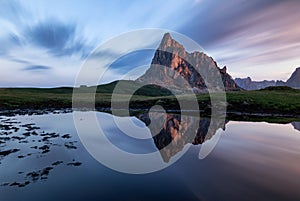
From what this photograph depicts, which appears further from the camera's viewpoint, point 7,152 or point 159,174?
point 7,152

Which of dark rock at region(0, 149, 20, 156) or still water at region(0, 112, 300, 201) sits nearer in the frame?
still water at region(0, 112, 300, 201)

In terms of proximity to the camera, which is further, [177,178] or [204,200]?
[177,178]

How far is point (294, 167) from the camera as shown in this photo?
18188mm

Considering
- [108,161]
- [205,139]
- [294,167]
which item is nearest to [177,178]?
[108,161]

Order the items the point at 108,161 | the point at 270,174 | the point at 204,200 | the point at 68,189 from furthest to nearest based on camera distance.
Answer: the point at 108,161, the point at 270,174, the point at 68,189, the point at 204,200

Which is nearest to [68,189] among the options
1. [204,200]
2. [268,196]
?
[204,200]

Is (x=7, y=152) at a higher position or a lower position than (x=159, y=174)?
lower

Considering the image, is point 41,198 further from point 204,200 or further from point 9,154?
point 9,154

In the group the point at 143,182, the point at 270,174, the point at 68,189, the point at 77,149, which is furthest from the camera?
the point at 77,149

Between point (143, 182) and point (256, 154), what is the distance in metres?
14.9

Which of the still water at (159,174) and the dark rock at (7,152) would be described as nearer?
the still water at (159,174)

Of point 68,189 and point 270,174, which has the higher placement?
point 270,174

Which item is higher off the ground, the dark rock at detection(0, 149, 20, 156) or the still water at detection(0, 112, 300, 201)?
the still water at detection(0, 112, 300, 201)

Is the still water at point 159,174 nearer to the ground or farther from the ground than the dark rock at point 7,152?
farther from the ground
